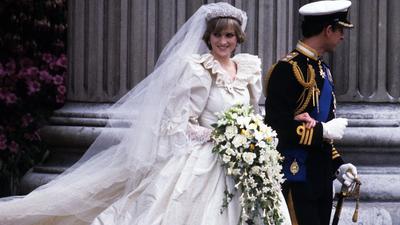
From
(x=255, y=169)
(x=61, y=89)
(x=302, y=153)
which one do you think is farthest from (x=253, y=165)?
(x=61, y=89)

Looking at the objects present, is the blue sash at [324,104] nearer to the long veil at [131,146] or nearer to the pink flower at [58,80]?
the long veil at [131,146]

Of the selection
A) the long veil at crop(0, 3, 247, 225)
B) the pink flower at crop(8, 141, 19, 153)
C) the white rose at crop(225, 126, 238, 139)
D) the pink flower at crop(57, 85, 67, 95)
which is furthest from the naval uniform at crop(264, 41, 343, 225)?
the pink flower at crop(8, 141, 19, 153)

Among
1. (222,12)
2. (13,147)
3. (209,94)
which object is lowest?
(13,147)

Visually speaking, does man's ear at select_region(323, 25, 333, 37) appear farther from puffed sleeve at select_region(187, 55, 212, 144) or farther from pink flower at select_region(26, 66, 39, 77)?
pink flower at select_region(26, 66, 39, 77)

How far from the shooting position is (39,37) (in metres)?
11.6

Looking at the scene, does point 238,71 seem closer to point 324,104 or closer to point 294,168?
point 324,104

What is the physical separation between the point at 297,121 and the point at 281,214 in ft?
1.61

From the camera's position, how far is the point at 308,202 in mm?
7055

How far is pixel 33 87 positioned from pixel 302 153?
4.64m

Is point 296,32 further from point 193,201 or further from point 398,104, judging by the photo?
point 193,201

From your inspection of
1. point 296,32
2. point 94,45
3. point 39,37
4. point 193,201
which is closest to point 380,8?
point 296,32

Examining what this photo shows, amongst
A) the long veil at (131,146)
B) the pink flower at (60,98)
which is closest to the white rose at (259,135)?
the long veil at (131,146)

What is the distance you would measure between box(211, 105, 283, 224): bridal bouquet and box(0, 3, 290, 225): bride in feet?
0.30

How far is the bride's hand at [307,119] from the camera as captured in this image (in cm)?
701
